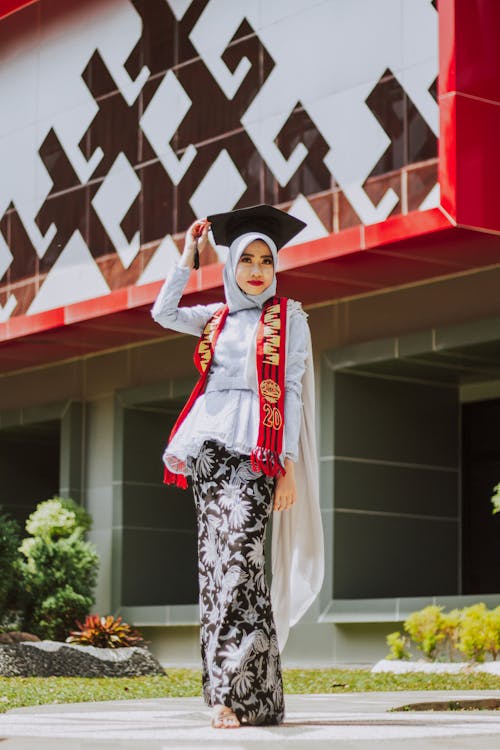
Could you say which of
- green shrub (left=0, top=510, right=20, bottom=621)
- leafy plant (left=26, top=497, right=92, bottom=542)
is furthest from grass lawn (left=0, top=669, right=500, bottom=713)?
leafy plant (left=26, top=497, right=92, bottom=542)

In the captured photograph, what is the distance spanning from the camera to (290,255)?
1391cm

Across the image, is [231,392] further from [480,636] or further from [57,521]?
[57,521]

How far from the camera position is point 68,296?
17312 millimetres

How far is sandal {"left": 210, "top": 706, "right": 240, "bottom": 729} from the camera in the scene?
6.12 metres

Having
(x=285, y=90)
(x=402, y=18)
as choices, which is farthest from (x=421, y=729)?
(x=285, y=90)

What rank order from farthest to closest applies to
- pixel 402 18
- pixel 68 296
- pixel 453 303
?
pixel 68 296
pixel 453 303
pixel 402 18

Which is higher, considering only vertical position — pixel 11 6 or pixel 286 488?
pixel 11 6

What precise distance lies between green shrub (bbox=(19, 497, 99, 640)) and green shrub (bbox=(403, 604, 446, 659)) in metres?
4.62

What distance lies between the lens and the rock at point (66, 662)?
40.1 feet

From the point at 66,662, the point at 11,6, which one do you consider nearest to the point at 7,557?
the point at 66,662

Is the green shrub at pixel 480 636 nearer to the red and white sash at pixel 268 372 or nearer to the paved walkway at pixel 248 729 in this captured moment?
the paved walkway at pixel 248 729

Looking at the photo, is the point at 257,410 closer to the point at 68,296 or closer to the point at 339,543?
the point at 339,543

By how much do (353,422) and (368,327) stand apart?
1.08 m

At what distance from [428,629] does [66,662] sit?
3487 millimetres
